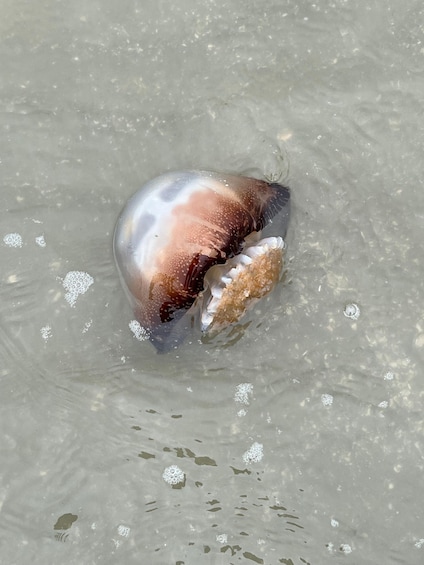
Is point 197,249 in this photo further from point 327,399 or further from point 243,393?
point 327,399

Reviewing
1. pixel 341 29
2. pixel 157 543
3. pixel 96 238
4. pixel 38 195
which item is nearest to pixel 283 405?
pixel 157 543

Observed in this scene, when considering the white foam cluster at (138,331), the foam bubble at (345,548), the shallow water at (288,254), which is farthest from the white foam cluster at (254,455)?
the white foam cluster at (138,331)

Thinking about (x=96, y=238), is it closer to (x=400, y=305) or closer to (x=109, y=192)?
(x=109, y=192)

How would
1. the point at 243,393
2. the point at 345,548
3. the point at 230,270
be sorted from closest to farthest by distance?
the point at 230,270 → the point at 345,548 → the point at 243,393

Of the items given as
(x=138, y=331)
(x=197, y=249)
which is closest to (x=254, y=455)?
(x=138, y=331)

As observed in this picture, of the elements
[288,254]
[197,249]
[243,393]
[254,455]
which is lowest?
[254,455]
